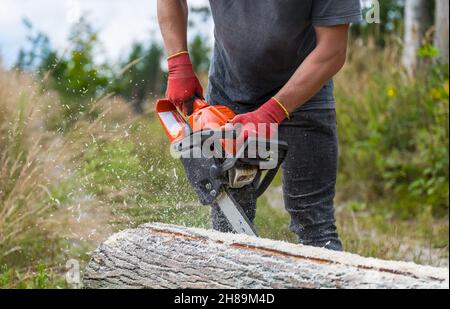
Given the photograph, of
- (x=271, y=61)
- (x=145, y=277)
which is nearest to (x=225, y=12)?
(x=271, y=61)

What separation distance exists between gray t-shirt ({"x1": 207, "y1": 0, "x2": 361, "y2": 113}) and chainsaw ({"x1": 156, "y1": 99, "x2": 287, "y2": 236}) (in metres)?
0.37

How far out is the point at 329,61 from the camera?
9.09 feet

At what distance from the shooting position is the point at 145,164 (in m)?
3.60

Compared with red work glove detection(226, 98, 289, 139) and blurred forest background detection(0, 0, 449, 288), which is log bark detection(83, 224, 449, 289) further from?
blurred forest background detection(0, 0, 449, 288)

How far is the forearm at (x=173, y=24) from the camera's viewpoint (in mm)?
3113

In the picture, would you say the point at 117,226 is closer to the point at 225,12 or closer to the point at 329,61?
the point at 225,12

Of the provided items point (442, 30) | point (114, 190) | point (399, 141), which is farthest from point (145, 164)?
point (442, 30)

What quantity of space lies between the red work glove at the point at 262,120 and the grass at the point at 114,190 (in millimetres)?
568

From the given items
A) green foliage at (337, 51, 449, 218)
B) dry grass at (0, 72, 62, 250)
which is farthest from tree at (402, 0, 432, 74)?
dry grass at (0, 72, 62, 250)

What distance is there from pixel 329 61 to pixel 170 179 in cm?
96

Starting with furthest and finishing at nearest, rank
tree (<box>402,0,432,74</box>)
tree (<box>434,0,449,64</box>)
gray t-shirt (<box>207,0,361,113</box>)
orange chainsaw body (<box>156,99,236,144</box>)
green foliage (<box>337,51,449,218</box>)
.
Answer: tree (<box>402,0,432,74</box>) < tree (<box>434,0,449,64</box>) < green foliage (<box>337,51,449,218</box>) < gray t-shirt (<box>207,0,361,113</box>) < orange chainsaw body (<box>156,99,236,144</box>)

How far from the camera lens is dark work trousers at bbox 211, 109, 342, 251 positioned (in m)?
3.21

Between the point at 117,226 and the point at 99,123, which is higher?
the point at 99,123

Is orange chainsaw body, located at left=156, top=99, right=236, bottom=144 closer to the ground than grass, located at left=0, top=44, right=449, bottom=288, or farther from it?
farther from it
